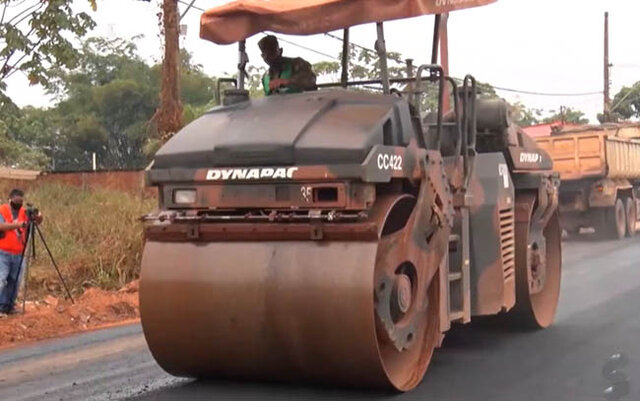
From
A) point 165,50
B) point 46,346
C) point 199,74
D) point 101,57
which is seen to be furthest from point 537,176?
point 101,57

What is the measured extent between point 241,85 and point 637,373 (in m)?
3.49

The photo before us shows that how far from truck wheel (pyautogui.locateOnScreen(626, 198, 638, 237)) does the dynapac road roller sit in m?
14.7

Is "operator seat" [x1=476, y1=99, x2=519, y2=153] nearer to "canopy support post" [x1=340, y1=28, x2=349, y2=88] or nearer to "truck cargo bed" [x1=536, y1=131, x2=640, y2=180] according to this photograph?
"canopy support post" [x1=340, y1=28, x2=349, y2=88]

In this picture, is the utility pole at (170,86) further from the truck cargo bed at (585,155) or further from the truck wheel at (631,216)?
the truck wheel at (631,216)

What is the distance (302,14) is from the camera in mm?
6102

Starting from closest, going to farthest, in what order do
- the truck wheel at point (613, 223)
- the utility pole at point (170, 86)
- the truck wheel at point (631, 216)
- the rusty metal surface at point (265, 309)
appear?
the rusty metal surface at point (265, 309) → the utility pole at point (170, 86) → the truck wheel at point (613, 223) → the truck wheel at point (631, 216)

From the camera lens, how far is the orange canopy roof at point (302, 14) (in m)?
5.88

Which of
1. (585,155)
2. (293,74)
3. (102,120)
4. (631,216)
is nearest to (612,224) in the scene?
(631,216)

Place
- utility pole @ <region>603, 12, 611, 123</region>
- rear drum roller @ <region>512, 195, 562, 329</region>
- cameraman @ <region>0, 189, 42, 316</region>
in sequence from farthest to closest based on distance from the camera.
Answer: utility pole @ <region>603, 12, 611, 123</region> → cameraman @ <region>0, 189, 42, 316</region> → rear drum roller @ <region>512, 195, 562, 329</region>

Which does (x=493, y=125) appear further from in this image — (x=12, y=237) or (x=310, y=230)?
(x=12, y=237)

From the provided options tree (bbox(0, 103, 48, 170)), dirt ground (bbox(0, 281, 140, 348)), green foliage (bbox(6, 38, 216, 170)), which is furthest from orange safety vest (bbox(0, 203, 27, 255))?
green foliage (bbox(6, 38, 216, 170))

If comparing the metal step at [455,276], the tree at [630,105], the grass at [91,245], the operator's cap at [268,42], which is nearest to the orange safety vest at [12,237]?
the grass at [91,245]

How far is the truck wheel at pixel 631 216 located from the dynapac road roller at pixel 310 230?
14653mm

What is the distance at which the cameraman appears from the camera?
31.9 feet
